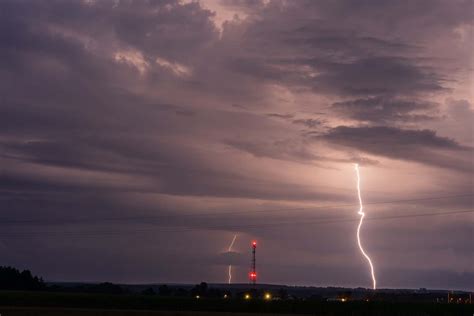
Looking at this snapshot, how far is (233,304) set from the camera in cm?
9481

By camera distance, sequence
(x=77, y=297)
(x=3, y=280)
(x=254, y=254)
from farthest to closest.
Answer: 1. (x=3, y=280)
2. (x=254, y=254)
3. (x=77, y=297)

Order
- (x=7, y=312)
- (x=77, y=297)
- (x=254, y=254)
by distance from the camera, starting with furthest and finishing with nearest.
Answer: (x=254, y=254) → (x=77, y=297) → (x=7, y=312)

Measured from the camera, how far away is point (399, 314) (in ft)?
307

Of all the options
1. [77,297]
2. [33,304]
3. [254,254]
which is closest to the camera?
[33,304]

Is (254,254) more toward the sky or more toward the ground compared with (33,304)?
more toward the sky

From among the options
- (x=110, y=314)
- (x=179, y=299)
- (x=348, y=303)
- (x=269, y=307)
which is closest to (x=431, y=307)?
(x=348, y=303)

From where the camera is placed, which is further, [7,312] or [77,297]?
[77,297]

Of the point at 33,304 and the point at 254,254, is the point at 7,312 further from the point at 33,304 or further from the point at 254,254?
the point at 254,254

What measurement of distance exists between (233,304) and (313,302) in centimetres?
988

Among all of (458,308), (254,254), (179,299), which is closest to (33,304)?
(179,299)

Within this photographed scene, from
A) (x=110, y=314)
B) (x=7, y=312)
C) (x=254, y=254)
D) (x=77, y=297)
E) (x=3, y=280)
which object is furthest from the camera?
(x=3, y=280)

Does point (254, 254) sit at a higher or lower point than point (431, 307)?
higher

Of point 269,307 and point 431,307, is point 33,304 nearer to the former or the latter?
point 269,307

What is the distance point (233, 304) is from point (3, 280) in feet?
193
